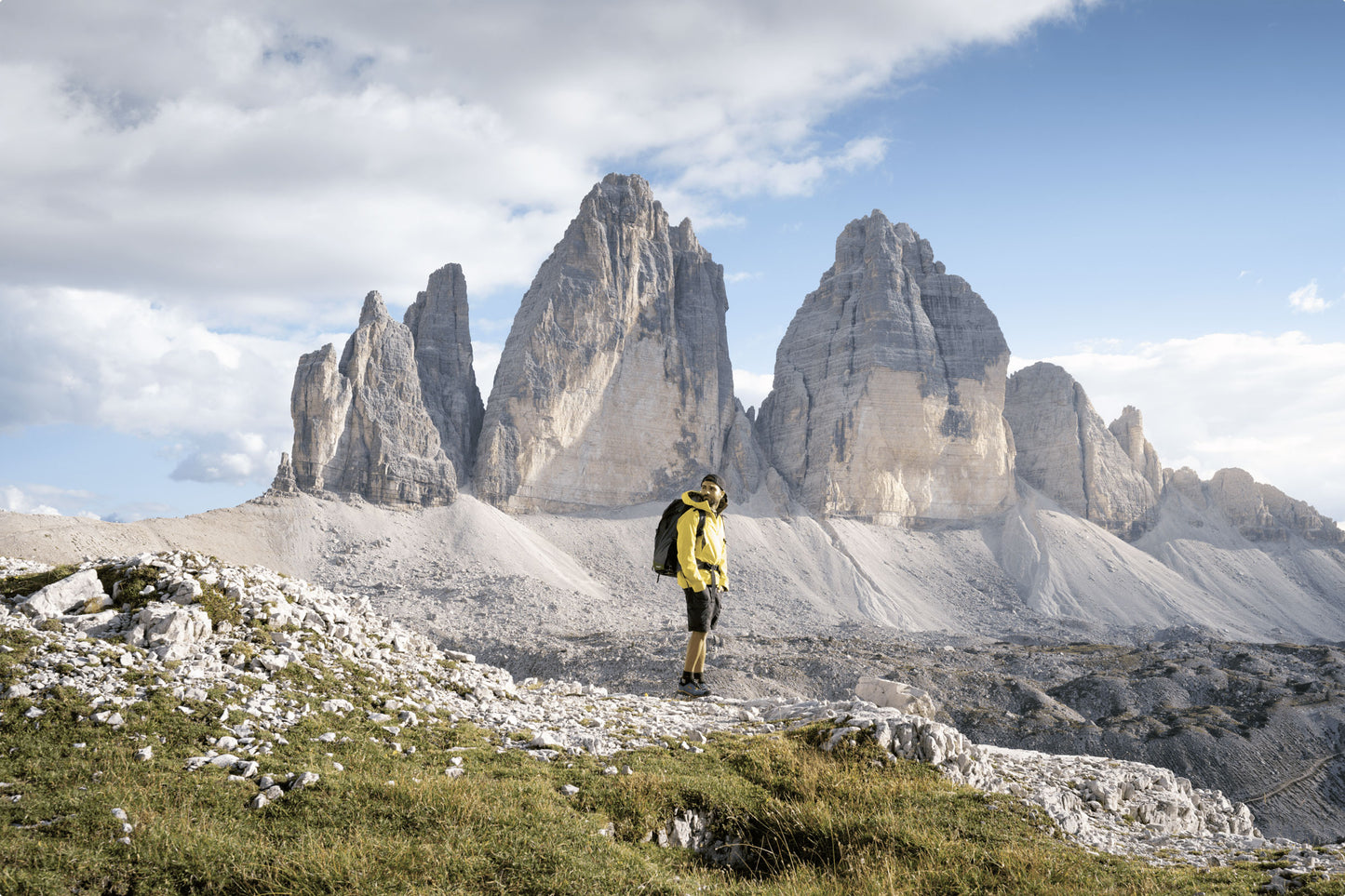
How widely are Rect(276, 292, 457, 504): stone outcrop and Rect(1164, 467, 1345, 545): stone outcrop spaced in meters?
114

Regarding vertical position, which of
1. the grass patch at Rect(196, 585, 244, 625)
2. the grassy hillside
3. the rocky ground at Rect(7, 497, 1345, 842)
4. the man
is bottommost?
the rocky ground at Rect(7, 497, 1345, 842)

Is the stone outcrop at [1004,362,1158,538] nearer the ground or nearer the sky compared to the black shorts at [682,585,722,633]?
nearer the sky

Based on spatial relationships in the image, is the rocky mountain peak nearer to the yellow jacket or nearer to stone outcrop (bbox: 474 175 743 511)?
stone outcrop (bbox: 474 175 743 511)

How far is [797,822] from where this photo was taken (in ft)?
25.6

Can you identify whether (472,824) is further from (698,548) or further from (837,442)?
(837,442)

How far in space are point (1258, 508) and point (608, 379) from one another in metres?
102

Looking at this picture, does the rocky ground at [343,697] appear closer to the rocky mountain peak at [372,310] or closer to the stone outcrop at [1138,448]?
the rocky mountain peak at [372,310]

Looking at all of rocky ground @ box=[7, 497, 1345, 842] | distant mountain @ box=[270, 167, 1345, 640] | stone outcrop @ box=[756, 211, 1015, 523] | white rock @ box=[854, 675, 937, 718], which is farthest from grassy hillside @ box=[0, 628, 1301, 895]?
stone outcrop @ box=[756, 211, 1015, 523]

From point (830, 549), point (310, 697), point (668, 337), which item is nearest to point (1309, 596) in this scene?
point (830, 549)

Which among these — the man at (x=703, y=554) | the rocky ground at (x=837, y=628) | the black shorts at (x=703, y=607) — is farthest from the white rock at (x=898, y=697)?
the rocky ground at (x=837, y=628)

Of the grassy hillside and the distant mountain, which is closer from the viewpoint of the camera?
the grassy hillside

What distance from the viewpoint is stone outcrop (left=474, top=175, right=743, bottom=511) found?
9144 centimetres

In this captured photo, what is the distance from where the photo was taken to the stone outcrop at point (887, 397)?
4122 inches

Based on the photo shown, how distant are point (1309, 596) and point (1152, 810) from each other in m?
130
